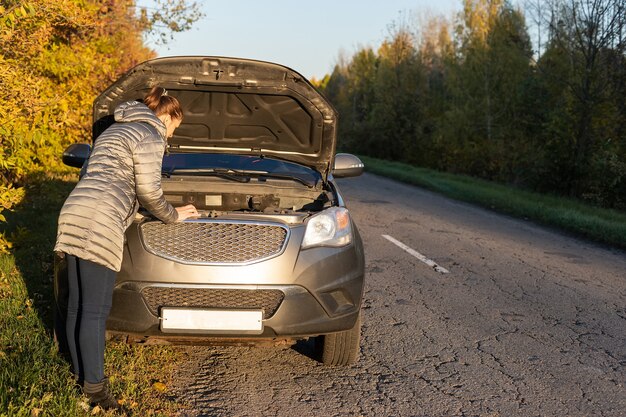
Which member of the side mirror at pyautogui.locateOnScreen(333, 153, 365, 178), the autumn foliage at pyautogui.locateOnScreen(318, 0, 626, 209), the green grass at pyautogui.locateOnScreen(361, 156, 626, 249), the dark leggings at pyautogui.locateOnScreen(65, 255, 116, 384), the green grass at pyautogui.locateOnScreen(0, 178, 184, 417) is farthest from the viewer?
the autumn foliage at pyautogui.locateOnScreen(318, 0, 626, 209)

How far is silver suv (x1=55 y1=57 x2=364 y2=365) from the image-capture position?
3566 millimetres

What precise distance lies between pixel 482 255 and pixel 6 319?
5.95 meters

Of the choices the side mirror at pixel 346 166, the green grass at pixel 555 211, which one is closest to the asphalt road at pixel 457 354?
the side mirror at pixel 346 166

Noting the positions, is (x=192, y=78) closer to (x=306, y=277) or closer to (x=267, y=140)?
(x=267, y=140)

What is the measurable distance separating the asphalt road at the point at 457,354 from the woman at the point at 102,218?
625 millimetres

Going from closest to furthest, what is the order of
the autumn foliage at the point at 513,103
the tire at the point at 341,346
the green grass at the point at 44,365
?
the green grass at the point at 44,365, the tire at the point at 341,346, the autumn foliage at the point at 513,103

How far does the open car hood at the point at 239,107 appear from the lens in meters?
4.63

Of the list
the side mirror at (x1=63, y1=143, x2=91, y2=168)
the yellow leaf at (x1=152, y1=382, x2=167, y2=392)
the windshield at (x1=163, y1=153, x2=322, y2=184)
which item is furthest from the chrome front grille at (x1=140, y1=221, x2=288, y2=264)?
the side mirror at (x1=63, y1=143, x2=91, y2=168)

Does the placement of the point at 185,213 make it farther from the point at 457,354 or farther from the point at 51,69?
the point at 51,69

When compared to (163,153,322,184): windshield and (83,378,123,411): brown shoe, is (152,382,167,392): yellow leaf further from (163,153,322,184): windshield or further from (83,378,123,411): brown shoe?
(163,153,322,184): windshield

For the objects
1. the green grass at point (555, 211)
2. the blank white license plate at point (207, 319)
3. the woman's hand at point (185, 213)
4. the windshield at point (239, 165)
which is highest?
the windshield at point (239, 165)

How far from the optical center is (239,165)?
515 cm

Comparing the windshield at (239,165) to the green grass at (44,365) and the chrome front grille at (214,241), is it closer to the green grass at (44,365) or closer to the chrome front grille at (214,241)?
the chrome front grille at (214,241)

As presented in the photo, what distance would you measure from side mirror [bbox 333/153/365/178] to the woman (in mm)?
2145
